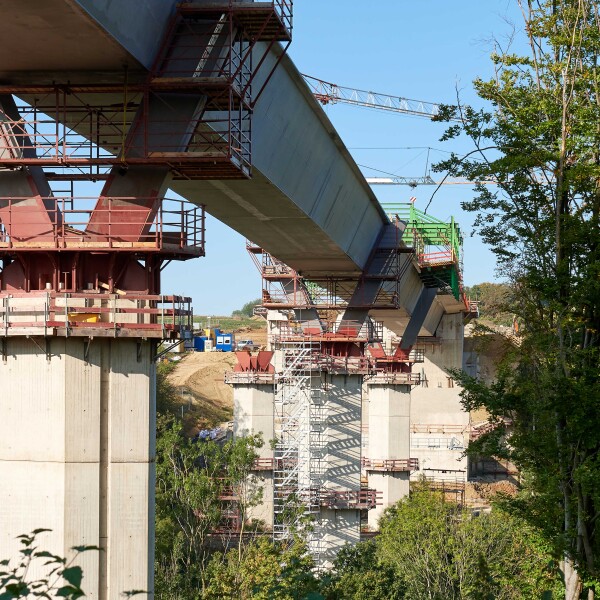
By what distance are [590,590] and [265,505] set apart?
35756mm

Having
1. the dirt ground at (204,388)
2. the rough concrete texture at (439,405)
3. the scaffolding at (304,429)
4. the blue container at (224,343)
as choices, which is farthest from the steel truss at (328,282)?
the blue container at (224,343)

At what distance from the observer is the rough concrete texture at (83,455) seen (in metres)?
16.8

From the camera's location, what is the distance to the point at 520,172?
67.8ft

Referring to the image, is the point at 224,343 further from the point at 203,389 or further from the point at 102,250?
the point at 102,250

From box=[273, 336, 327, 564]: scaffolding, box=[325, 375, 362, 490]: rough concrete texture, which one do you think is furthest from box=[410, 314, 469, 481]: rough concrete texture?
box=[273, 336, 327, 564]: scaffolding

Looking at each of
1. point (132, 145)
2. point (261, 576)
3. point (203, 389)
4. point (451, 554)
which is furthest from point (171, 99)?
point (203, 389)

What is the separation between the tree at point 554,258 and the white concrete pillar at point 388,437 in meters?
36.0

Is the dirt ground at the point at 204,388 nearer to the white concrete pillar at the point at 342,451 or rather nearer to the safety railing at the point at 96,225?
the white concrete pillar at the point at 342,451

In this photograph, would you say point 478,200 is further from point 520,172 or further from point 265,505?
point 265,505

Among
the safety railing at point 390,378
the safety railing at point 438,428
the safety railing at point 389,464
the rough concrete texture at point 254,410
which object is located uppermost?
the safety railing at point 390,378

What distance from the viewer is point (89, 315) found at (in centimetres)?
1717

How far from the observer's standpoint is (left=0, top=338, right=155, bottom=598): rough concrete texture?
16766 mm

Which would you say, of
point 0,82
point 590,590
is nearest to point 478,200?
point 590,590

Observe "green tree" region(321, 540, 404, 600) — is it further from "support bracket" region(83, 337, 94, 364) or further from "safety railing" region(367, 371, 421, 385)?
"safety railing" region(367, 371, 421, 385)
